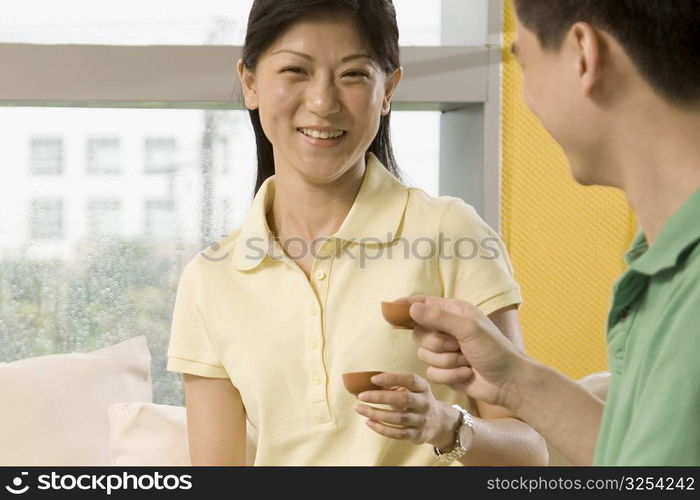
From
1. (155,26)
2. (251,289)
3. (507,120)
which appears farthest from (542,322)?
(155,26)

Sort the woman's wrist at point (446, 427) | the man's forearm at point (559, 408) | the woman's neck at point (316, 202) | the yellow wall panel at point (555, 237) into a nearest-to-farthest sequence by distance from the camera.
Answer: the man's forearm at point (559, 408)
the woman's wrist at point (446, 427)
the woman's neck at point (316, 202)
the yellow wall panel at point (555, 237)

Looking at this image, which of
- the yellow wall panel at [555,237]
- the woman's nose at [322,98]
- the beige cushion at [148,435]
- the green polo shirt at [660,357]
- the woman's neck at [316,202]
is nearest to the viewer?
the green polo shirt at [660,357]

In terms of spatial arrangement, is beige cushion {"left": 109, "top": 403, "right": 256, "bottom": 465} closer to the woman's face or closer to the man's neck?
the woman's face

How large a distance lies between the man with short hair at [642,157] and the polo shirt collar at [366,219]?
0.84 m

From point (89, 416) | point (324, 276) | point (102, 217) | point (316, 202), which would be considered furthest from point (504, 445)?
point (102, 217)

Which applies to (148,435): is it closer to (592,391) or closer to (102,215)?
(102,215)

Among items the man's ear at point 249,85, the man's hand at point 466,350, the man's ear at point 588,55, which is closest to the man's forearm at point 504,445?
the man's hand at point 466,350

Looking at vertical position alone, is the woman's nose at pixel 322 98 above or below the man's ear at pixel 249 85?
below

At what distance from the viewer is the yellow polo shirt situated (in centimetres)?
189

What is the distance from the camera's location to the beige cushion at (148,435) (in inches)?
88.7

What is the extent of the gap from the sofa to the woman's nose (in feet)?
2.35

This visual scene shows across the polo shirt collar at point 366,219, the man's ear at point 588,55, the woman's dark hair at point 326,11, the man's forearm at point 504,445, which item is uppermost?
the woman's dark hair at point 326,11

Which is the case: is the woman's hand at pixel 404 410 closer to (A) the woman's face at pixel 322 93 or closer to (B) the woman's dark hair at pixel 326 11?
(A) the woman's face at pixel 322 93

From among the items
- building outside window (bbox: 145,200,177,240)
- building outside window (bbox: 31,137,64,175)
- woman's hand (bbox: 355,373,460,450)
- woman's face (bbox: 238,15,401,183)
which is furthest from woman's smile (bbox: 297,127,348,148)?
building outside window (bbox: 31,137,64,175)
